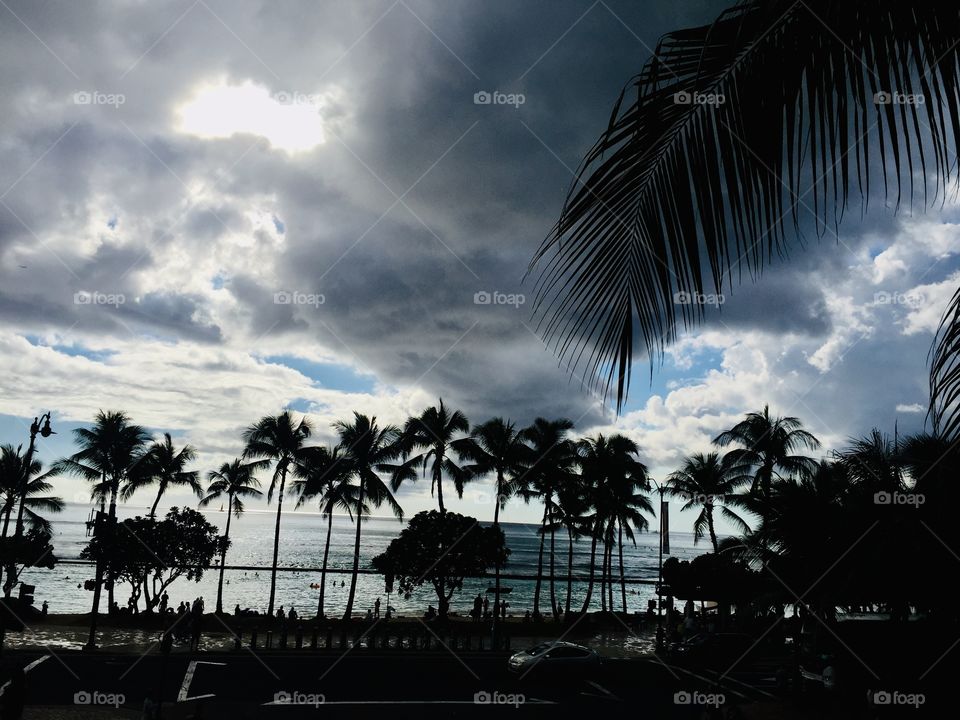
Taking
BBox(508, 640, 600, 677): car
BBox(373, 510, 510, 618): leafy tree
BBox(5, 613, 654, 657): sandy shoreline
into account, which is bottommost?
BBox(5, 613, 654, 657): sandy shoreline

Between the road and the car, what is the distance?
36 cm

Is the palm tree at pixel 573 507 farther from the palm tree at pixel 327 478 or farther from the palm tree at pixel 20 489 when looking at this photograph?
the palm tree at pixel 20 489

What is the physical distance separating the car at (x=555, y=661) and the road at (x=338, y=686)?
1.17 feet

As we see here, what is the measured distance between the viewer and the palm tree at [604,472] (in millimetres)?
49562

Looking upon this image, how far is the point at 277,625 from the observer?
1547 inches

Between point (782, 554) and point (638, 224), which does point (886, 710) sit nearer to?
point (782, 554)

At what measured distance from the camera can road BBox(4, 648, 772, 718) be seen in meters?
20.1

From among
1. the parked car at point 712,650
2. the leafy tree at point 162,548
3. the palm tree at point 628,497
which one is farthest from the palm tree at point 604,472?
the leafy tree at point 162,548

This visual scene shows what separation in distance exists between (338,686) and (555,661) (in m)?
8.26

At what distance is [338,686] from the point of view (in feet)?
76.0

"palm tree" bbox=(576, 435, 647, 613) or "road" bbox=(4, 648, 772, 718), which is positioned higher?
"palm tree" bbox=(576, 435, 647, 613)

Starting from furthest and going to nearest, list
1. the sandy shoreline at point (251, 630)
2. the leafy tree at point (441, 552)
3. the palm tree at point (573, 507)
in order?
the palm tree at point (573, 507) < the leafy tree at point (441, 552) < the sandy shoreline at point (251, 630)

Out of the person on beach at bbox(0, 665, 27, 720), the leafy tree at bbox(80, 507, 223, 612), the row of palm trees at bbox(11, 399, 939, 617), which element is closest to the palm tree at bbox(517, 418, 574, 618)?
the row of palm trees at bbox(11, 399, 939, 617)

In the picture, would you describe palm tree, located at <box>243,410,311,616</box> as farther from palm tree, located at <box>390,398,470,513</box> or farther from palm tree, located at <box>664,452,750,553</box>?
palm tree, located at <box>664,452,750,553</box>
